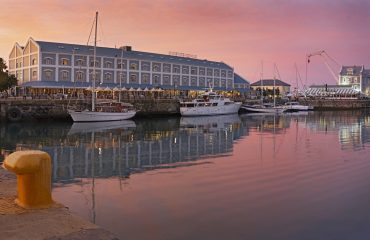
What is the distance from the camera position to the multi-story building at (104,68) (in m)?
75.7

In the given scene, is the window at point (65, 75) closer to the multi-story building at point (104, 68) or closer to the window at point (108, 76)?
the multi-story building at point (104, 68)

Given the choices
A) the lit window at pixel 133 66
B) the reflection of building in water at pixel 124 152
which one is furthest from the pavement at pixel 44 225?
the lit window at pixel 133 66

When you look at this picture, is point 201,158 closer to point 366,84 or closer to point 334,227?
point 334,227

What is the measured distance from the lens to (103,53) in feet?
273

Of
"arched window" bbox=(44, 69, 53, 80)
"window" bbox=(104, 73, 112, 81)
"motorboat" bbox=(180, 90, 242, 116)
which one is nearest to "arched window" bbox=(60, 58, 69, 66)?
"arched window" bbox=(44, 69, 53, 80)

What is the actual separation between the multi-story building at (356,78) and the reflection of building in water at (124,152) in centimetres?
14073

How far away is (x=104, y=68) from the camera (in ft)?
271

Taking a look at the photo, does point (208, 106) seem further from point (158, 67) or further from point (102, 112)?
point (102, 112)

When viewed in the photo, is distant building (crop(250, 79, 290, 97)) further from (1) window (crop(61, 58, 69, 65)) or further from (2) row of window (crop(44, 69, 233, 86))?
(1) window (crop(61, 58, 69, 65))

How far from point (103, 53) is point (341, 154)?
6214 cm

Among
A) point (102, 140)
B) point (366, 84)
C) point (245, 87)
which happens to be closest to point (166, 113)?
point (102, 140)

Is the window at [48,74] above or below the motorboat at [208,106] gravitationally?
above

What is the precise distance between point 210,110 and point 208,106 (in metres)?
0.85

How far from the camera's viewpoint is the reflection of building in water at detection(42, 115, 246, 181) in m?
21.3
